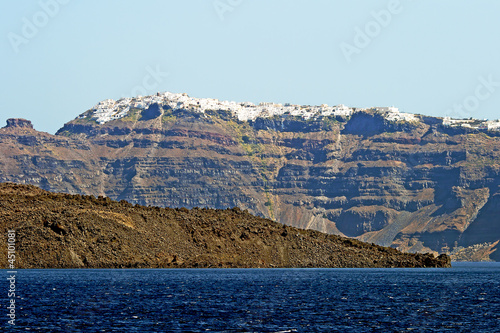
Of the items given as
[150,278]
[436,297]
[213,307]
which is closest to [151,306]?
[213,307]

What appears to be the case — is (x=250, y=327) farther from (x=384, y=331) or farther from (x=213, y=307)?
(x=213, y=307)

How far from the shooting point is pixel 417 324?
9338 centimetres

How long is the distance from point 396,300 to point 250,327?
154ft

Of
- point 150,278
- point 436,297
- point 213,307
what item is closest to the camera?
point 213,307

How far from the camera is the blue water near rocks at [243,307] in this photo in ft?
294

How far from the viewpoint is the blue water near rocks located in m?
89.8

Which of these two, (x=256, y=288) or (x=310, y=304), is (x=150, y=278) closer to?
(x=256, y=288)

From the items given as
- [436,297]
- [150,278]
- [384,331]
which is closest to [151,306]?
[384,331]

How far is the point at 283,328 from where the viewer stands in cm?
8825

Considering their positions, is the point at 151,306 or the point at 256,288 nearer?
the point at 151,306

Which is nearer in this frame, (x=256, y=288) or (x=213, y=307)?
(x=213, y=307)

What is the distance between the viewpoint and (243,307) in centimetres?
11100

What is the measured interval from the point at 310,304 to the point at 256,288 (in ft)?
117

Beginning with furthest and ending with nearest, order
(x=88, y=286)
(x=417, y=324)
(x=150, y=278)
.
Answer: (x=150, y=278) < (x=88, y=286) < (x=417, y=324)
